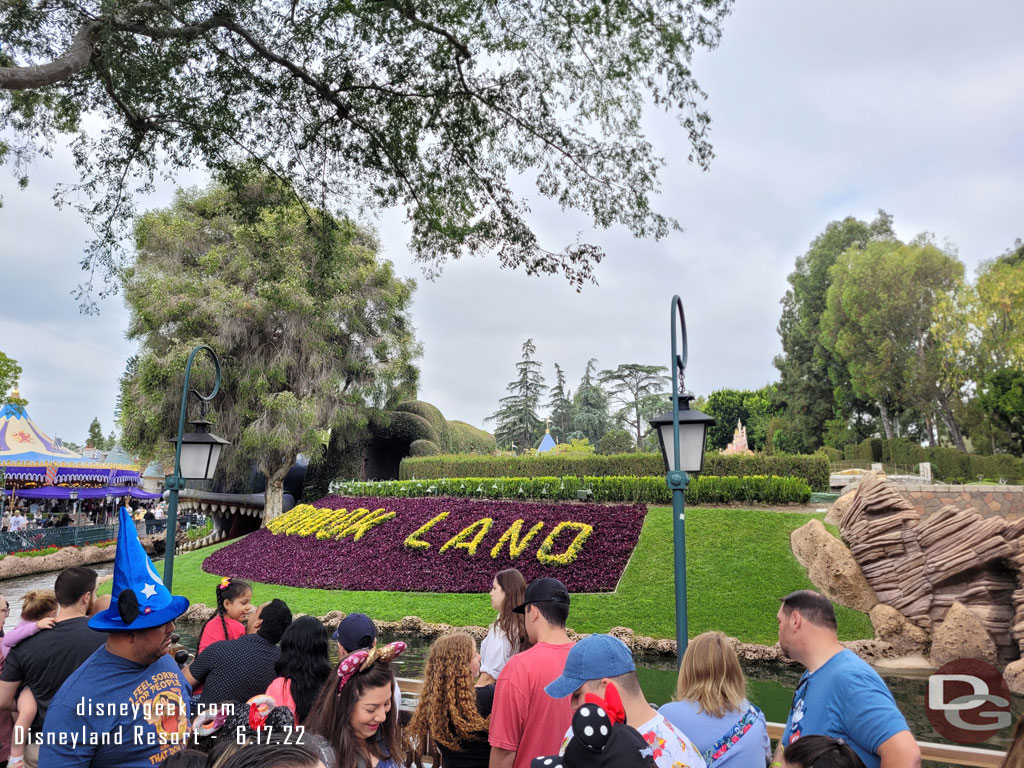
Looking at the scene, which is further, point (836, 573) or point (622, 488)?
point (622, 488)

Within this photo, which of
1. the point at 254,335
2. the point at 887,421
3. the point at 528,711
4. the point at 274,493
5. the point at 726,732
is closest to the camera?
the point at 726,732

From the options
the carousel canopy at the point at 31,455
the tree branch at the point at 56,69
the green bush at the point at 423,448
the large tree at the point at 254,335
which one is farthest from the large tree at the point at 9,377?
the tree branch at the point at 56,69

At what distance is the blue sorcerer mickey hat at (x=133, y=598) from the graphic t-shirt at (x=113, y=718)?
0.13 metres

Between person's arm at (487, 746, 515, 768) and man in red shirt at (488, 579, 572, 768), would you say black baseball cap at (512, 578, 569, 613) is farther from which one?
person's arm at (487, 746, 515, 768)

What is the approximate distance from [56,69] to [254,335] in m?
17.8

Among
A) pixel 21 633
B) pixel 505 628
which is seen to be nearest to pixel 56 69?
pixel 21 633

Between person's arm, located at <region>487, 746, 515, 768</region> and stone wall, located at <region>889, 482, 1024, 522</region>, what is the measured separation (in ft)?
41.5

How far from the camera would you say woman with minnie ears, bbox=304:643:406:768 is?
2484 mm

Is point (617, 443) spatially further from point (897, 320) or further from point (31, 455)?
point (31, 455)

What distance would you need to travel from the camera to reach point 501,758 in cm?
272

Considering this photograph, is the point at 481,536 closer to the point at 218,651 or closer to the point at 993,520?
the point at 993,520

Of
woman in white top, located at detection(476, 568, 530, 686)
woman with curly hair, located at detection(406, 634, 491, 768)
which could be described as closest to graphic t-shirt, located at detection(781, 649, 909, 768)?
woman with curly hair, located at detection(406, 634, 491, 768)

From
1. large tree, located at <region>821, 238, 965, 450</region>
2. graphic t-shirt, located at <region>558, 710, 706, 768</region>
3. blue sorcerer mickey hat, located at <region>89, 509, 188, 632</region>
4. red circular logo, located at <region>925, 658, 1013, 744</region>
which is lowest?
red circular logo, located at <region>925, 658, 1013, 744</region>

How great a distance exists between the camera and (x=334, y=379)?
22.8 meters
